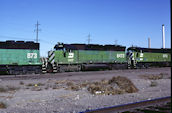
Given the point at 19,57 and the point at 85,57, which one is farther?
the point at 85,57

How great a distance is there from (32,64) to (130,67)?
15.4 metres

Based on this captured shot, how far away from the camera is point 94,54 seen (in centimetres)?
2833

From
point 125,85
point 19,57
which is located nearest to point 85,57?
point 19,57

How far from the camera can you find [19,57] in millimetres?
22781

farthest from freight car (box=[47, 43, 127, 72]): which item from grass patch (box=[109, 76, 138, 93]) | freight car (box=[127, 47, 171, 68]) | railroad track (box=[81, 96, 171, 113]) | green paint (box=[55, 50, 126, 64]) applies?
railroad track (box=[81, 96, 171, 113])

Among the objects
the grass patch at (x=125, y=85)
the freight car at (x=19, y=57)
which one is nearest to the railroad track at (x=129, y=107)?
the grass patch at (x=125, y=85)

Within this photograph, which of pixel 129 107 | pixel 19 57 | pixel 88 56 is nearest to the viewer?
pixel 129 107

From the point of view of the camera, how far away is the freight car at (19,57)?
22.0 m

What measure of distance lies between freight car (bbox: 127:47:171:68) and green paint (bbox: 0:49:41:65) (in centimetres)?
1453

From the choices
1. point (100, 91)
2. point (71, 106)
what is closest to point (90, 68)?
point (100, 91)

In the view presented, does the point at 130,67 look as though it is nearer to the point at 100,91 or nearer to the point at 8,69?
the point at 8,69

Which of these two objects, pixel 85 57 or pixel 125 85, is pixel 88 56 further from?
pixel 125 85

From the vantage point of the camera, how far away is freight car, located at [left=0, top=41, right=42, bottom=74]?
2195cm

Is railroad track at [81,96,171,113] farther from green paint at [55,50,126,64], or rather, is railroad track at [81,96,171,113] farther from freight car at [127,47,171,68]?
freight car at [127,47,171,68]
